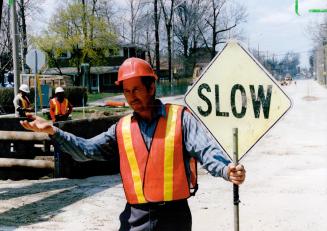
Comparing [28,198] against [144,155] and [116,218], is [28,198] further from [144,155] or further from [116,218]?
[144,155]

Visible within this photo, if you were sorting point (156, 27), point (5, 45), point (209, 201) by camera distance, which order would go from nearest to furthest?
1. point (209, 201)
2. point (5, 45)
3. point (156, 27)

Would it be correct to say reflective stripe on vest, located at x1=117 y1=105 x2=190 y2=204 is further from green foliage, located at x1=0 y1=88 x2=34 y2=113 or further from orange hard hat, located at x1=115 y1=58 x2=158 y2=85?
green foliage, located at x1=0 y1=88 x2=34 y2=113

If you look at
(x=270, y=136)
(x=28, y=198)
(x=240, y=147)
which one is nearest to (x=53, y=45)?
(x=270, y=136)

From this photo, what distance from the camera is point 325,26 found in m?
78.8

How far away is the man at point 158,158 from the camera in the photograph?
3404mm

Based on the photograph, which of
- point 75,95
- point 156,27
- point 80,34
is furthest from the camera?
point 156,27

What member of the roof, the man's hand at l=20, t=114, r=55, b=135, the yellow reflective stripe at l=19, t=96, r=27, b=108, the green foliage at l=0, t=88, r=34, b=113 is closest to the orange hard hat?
the man's hand at l=20, t=114, r=55, b=135

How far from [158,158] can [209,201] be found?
5627 millimetres

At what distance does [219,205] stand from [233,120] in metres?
3.92

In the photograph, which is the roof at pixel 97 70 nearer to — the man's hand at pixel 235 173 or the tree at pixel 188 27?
the tree at pixel 188 27

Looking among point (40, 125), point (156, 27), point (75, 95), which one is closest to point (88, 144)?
point (40, 125)

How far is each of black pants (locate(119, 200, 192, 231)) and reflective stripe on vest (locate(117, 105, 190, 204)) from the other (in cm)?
5

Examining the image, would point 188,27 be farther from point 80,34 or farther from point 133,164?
point 133,164

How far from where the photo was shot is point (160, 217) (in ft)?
11.2
